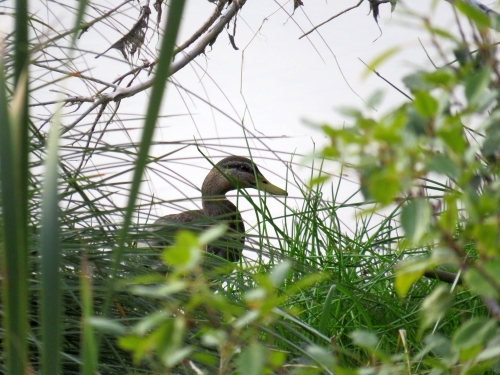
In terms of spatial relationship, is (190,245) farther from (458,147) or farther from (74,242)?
(74,242)

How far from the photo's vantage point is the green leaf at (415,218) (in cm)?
49

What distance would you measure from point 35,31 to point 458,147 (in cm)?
117

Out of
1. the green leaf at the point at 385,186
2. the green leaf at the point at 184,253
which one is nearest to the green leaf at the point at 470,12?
the green leaf at the point at 385,186

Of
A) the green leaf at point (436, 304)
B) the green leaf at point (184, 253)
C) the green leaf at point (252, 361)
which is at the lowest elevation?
the green leaf at point (252, 361)

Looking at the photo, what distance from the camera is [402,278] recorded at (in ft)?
1.76

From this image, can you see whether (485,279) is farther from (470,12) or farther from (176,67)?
(176,67)

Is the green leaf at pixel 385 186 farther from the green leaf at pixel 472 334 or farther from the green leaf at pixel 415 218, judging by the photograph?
the green leaf at pixel 472 334

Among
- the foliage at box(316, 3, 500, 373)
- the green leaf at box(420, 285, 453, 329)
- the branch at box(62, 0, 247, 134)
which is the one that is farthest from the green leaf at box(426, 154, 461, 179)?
the branch at box(62, 0, 247, 134)

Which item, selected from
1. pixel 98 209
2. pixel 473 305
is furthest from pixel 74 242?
pixel 473 305

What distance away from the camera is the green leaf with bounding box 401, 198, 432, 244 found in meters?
0.49

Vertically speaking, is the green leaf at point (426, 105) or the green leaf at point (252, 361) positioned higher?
the green leaf at point (426, 105)

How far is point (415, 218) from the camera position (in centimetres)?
49

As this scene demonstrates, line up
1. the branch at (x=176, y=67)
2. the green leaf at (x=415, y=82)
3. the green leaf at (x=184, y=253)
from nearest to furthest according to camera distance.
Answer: the green leaf at (x=184, y=253) < the green leaf at (x=415, y=82) < the branch at (x=176, y=67)

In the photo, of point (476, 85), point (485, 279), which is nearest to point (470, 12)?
point (476, 85)
